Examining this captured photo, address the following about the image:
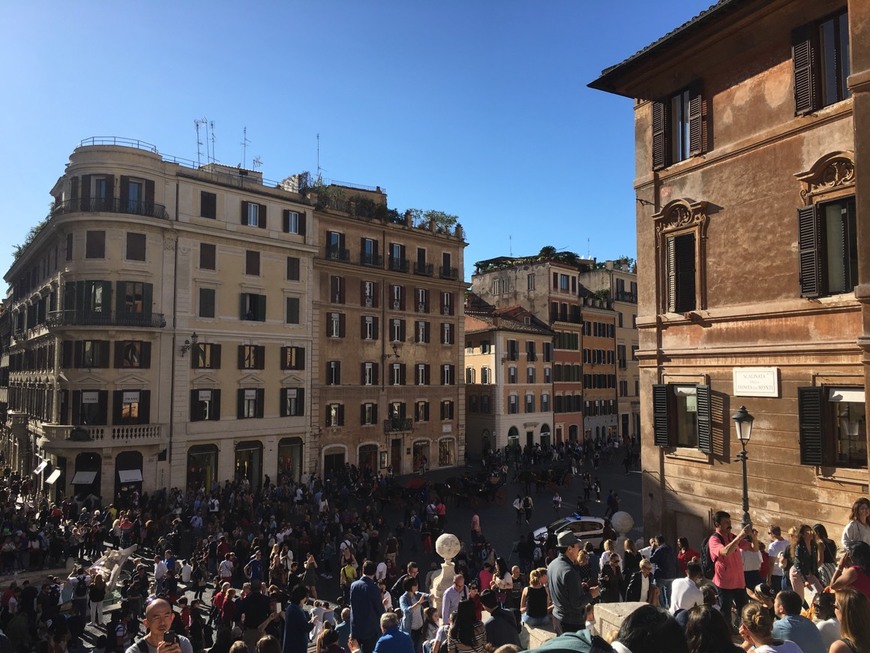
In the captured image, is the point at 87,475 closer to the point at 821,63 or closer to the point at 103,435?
the point at 103,435

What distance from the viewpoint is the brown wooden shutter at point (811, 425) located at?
41.7 feet

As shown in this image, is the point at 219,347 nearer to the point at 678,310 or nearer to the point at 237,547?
the point at 237,547

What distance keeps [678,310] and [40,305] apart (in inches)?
1475

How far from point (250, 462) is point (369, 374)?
9.49m

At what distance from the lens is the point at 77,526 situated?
2303 cm

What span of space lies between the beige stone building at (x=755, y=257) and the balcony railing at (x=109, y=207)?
23.6 meters

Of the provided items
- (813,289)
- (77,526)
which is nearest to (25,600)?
(77,526)

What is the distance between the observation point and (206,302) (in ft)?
112

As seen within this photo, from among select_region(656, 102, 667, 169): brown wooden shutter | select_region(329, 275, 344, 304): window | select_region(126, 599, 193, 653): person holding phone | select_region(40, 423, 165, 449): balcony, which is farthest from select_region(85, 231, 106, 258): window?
select_region(126, 599, 193, 653): person holding phone

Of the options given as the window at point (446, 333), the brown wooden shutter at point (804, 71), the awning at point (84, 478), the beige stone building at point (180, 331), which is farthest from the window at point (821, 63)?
the window at point (446, 333)

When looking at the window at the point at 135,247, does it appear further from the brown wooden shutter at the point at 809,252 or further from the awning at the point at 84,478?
the brown wooden shutter at the point at 809,252

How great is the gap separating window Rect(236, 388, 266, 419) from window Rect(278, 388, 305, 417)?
125cm

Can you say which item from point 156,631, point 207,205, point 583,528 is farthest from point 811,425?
point 207,205

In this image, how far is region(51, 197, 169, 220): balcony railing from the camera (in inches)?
1232
